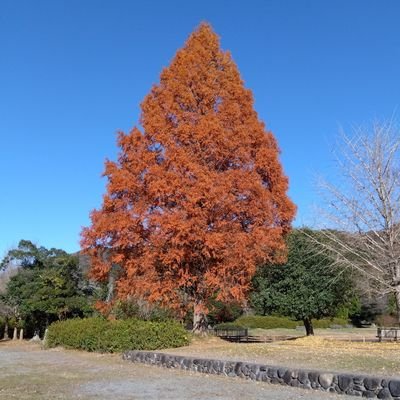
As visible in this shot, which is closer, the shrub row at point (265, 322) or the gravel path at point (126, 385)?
the gravel path at point (126, 385)

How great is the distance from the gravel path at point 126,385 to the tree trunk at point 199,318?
273 inches

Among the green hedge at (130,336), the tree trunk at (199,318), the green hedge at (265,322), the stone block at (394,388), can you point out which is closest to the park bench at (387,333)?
the tree trunk at (199,318)

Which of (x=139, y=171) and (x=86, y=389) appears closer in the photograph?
(x=86, y=389)

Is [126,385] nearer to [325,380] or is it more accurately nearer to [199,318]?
[325,380]

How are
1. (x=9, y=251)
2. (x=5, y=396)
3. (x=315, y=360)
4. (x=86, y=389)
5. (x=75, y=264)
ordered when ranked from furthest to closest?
(x=9, y=251)
(x=75, y=264)
(x=315, y=360)
(x=86, y=389)
(x=5, y=396)

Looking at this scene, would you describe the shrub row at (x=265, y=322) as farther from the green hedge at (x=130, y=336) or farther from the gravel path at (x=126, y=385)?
the gravel path at (x=126, y=385)

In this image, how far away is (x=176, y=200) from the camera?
20344 millimetres

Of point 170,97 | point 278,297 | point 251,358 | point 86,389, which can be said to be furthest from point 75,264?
point 86,389

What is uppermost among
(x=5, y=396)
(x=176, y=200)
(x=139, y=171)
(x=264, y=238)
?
(x=139, y=171)

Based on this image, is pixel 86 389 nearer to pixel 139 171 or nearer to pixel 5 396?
pixel 5 396

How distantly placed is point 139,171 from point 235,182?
162 inches

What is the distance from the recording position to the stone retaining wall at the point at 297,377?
8609mm

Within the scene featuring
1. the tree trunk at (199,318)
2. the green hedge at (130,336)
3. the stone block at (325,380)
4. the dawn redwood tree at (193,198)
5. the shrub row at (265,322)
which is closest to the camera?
the stone block at (325,380)

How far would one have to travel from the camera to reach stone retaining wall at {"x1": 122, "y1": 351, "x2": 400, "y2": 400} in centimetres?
861
